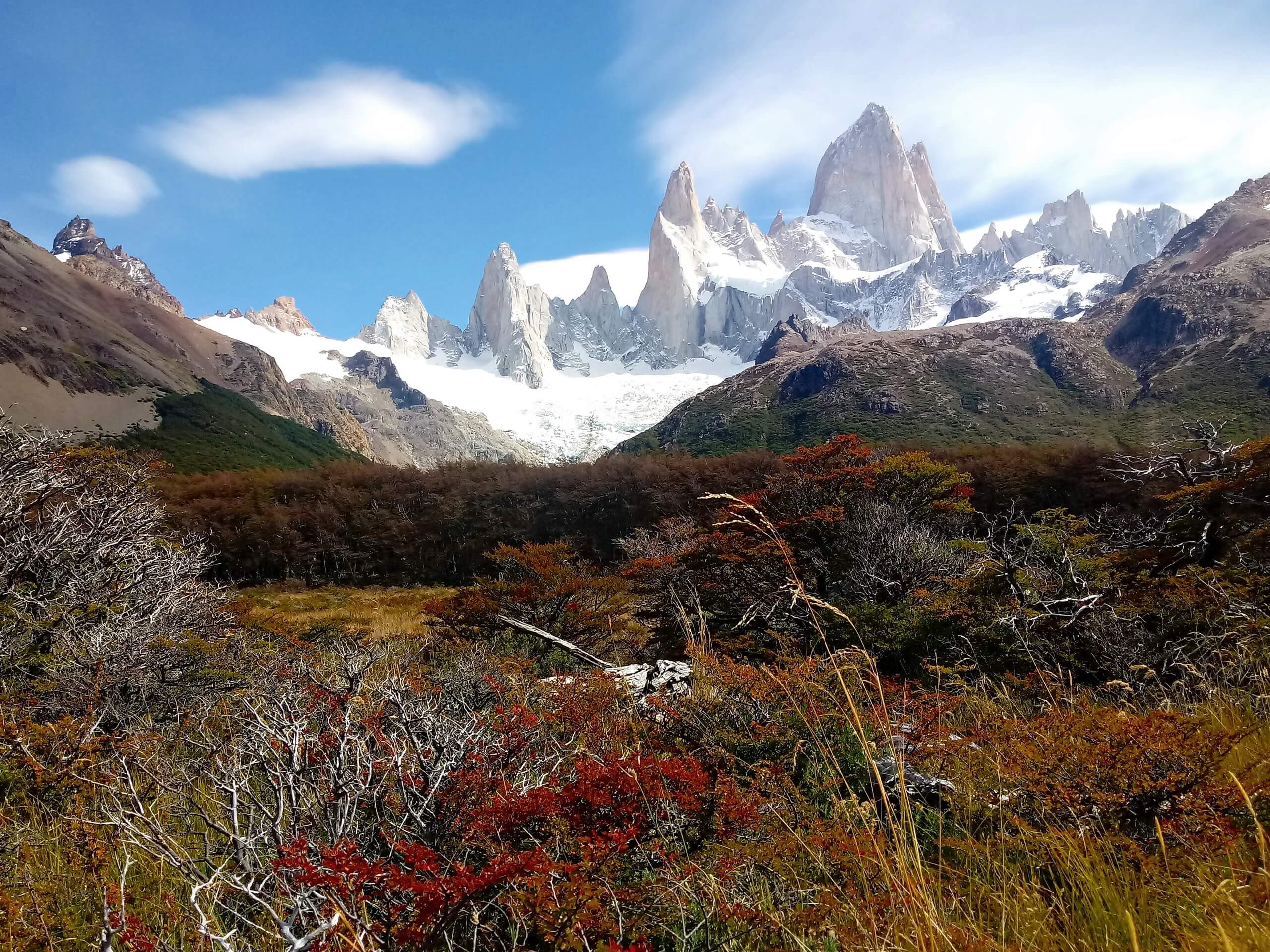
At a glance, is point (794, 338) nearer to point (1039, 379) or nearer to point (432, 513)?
point (1039, 379)

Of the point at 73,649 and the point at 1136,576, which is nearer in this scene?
the point at 73,649

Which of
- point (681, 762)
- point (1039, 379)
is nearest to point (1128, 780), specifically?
point (681, 762)

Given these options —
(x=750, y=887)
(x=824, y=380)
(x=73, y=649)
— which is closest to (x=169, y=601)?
(x=73, y=649)

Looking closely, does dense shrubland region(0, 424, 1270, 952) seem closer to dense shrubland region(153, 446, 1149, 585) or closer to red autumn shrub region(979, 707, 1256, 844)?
red autumn shrub region(979, 707, 1256, 844)

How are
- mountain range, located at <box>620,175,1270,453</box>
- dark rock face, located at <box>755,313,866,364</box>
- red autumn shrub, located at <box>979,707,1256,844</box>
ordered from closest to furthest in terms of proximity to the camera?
red autumn shrub, located at <box>979,707,1256,844</box> < mountain range, located at <box>620,175,1270,453</box> < dark rock face, located at <box>755,313,866,364</box>

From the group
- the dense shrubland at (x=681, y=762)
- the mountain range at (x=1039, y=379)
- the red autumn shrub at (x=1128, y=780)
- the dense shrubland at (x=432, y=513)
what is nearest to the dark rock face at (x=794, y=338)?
the mountain range at (x=1039, y=379)

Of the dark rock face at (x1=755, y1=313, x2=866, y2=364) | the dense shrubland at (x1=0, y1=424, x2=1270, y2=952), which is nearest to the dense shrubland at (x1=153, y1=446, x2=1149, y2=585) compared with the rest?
the dense shrubland at (x1=0, y1=424, x2=1270, y2=952)

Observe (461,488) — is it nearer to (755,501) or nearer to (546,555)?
(546,555)

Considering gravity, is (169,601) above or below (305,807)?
above
